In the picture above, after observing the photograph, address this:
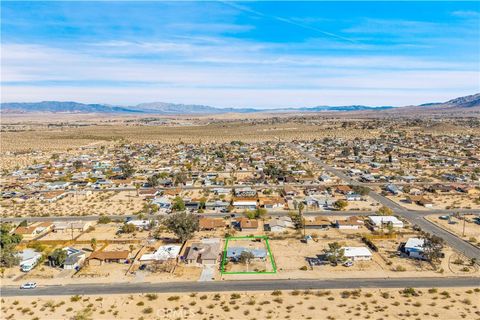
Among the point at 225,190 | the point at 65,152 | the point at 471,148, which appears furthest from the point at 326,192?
the point at 65,152

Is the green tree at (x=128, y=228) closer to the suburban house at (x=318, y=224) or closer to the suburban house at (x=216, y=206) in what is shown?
the suburban house at (x=216, y=206)

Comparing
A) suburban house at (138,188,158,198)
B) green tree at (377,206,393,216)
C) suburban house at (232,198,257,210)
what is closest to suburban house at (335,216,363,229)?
green tree at (377,206,393,216)

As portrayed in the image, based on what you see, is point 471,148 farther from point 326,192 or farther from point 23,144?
point 23,144

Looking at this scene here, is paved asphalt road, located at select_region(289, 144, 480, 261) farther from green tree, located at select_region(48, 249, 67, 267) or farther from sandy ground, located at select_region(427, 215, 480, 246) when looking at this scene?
green tree, located at select_region(48, 249, 67, 267)

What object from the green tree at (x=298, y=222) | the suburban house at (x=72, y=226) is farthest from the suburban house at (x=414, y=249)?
the suburban house at (x=72, y=226)

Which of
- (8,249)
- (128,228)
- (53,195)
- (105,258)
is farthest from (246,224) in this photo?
(53,195)

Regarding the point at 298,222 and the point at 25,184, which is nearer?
the point at 298,222
